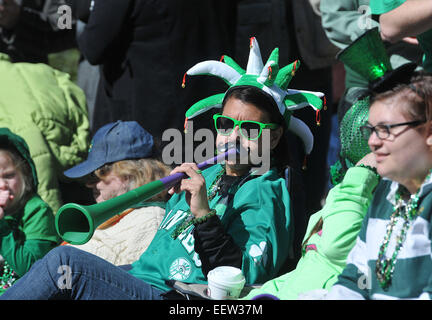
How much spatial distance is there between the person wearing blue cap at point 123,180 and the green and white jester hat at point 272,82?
A: 619mm

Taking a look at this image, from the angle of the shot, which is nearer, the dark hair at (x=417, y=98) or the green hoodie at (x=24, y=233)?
the dark hair at (x=417, y=98)

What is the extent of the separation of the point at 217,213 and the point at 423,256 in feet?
3.69

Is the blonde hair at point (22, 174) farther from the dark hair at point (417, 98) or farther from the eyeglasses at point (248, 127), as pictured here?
the dark hair at point (417, 98)

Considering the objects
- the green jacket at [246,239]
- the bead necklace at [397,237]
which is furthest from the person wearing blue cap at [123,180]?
the bead necklace at [397,237]

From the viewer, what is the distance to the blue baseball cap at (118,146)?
410 centimetres

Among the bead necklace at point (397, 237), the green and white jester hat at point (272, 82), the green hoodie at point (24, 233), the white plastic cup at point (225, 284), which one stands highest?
the green and white jester hat at point (272, 82)

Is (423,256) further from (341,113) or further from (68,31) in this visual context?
(68,31)

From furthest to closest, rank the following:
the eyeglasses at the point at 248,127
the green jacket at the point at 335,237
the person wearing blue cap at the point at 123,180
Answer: the person wearing blue cap at the point at 123,180
the eyeglasses at the point at 248,127
the green jacket at the point at 335,237

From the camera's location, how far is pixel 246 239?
3.04 m

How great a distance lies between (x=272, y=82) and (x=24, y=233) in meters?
1.58

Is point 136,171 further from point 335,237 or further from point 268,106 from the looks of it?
point 335,237

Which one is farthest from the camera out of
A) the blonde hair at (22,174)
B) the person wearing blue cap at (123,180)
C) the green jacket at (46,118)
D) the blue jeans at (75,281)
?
the green jacket at (46,118)

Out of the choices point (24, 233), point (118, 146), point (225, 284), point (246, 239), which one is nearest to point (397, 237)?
point (225, 284)
